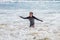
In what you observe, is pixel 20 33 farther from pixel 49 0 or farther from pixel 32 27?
pixel 49 0

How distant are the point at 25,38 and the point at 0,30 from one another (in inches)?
44.3

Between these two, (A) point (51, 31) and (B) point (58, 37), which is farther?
(A) point (51, 31)

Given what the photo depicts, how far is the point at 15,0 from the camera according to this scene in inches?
596

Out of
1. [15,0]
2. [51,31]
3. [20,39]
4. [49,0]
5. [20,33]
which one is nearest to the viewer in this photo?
[20,39]

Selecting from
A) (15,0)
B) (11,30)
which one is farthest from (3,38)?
(15,0)

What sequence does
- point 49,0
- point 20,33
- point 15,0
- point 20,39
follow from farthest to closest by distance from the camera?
1. point 49,0
2. point 15,0
3. point 20,33
4. point 20,39

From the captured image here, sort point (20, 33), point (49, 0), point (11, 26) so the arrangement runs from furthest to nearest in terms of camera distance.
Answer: point (49, 0)
point (11, 26)
point (20, 33)

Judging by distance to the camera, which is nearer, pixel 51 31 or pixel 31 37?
pixel 31 37

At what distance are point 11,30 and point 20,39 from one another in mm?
972

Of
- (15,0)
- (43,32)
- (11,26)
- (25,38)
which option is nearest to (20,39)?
(25,38)

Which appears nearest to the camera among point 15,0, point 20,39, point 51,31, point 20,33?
point 20,39

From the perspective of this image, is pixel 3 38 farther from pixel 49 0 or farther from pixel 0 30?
pixel 49 0

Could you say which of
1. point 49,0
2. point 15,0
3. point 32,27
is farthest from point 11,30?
point 49,0

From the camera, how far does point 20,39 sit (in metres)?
4.50
